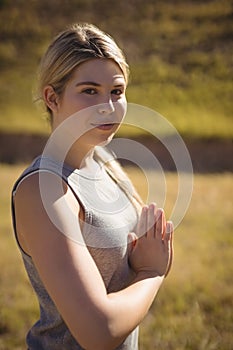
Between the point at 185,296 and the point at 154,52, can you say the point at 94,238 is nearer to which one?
the point at 185,296

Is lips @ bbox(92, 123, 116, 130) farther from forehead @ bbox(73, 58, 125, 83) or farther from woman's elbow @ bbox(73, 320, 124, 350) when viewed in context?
woman's elbow @ bbox(73, 320, 124, 350)

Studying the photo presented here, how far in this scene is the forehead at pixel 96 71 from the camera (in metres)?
1.57

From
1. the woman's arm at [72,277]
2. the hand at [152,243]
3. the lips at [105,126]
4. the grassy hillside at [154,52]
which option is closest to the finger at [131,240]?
the hand at [152,243]

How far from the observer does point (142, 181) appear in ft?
36.6

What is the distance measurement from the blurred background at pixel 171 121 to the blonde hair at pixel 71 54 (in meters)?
0.28

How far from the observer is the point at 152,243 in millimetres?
1653

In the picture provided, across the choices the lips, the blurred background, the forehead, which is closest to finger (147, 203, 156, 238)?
the lips

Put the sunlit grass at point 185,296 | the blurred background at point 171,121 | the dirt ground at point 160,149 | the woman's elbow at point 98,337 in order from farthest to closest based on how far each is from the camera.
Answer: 1. the dirt ground at point 160,149
2. the blurred background at point 171,121
3. the sunlit grass at point 185,296
4. the woman's elbow at point 98,337

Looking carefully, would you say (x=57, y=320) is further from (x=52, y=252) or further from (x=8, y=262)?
(x=8, y=262)

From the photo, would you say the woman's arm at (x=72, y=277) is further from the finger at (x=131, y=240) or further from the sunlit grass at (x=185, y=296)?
the sunlit grass at (x=185, y=296)

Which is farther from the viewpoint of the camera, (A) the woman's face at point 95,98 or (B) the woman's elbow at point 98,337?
(A) the woman's face at point 95,98

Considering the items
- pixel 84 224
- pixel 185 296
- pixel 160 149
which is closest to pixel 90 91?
pixel 84 224

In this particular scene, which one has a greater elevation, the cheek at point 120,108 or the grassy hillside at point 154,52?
the cheek at point 120,108

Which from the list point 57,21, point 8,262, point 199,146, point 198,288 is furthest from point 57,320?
point 57,21
